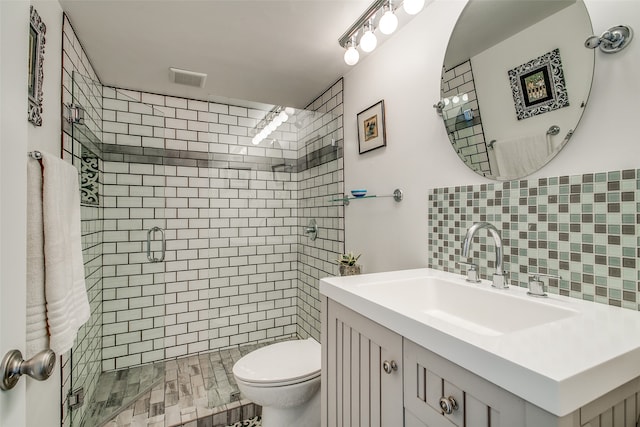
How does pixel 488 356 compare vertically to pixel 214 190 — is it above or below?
below

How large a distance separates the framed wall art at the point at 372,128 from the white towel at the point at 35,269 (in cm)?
165

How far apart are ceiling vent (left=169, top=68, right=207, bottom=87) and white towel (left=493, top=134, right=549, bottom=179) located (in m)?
2.15

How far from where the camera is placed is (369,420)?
101cm

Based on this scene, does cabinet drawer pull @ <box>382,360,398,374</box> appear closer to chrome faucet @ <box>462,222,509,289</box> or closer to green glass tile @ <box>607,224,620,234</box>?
chrome faucet @ <box>462,222,509,289</box>

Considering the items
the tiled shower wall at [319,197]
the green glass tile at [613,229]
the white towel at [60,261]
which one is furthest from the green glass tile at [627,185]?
the white towel at [60,261]

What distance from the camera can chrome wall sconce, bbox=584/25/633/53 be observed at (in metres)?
0.88

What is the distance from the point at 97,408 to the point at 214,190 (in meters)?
1.71

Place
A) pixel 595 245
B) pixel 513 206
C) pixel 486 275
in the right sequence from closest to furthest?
1. pixel 595 245
2. pixel 513 206
3. pixel 486 275

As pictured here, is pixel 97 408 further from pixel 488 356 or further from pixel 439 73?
pixel 439 73

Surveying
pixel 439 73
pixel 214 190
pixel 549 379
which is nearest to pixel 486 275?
pixel 549 379

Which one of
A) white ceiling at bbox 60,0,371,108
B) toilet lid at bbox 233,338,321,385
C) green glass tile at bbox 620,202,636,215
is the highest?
white ceiling at bbox 60,0,371,108

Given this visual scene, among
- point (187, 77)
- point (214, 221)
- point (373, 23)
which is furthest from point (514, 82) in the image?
point (214, 221)

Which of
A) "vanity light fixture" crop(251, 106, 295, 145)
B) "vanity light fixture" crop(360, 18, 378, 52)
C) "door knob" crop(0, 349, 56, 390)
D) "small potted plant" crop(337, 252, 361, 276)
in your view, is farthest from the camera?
"vanity light fixture" crop(251, 106, 295, 145)

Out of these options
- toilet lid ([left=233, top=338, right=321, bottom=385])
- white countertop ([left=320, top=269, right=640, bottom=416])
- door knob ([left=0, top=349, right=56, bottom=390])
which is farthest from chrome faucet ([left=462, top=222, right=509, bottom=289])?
door knob ([left=0, top=349, right=56, bottom=390])
